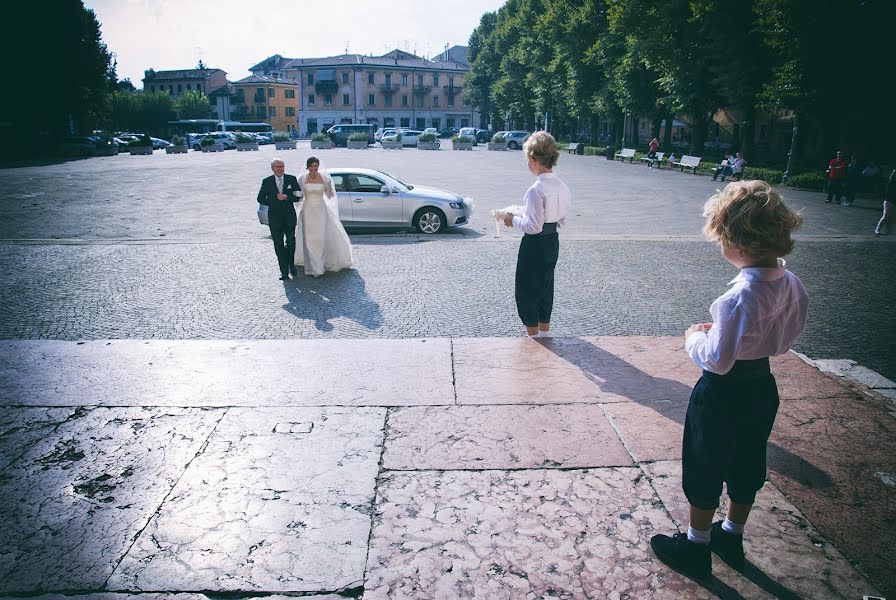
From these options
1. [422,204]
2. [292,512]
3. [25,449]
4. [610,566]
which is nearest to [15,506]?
[25,449]

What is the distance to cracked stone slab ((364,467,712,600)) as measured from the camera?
8.47 ft

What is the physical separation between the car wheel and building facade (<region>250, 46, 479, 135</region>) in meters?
84.3

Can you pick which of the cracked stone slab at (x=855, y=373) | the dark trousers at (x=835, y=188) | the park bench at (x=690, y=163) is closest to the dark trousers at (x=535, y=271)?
the cracked stone slab at (x=855, y=373)

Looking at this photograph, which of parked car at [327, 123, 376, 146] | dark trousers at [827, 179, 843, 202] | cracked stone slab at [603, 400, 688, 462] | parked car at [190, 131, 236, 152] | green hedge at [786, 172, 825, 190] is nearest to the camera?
cracked stone slab at [603, 400, 688, 462]

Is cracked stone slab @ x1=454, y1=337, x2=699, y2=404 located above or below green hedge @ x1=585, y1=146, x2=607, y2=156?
below

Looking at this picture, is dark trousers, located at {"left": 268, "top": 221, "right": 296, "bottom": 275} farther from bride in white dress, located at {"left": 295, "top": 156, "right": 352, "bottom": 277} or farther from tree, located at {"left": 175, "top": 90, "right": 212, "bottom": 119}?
tree, located at {"left": 175, "top": 90, "right": 212, "bottom": 119}

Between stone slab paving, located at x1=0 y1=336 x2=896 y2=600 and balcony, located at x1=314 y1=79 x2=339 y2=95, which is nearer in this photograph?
stone slab paving, located at x1=0 y1=336 x2=896 y2=600

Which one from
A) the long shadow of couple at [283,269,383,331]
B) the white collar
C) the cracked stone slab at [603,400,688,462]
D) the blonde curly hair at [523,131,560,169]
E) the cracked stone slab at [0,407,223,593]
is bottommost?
the long shadow of couple at [283,269,383,331]

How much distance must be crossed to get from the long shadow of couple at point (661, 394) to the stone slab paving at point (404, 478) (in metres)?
0.02

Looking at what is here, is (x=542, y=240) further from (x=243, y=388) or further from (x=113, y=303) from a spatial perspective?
(x=113, y=303)

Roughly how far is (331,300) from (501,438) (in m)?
4.30

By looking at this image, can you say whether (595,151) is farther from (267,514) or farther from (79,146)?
(267,514)

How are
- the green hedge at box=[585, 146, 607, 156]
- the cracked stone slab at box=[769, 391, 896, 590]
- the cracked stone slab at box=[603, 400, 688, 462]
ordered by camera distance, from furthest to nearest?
the green hedge at box=[585, 146, 607, 156] → the cracked stone slab at box=[603, 400, 688, 462] → the cracked stone slab at box=[769, 391, 896, 590]

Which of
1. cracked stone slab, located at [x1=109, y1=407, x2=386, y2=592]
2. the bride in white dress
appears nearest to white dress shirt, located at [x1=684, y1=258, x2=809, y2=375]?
cracked stone slab, located at [x1=109, y1=407, x2=386, y2=592]
